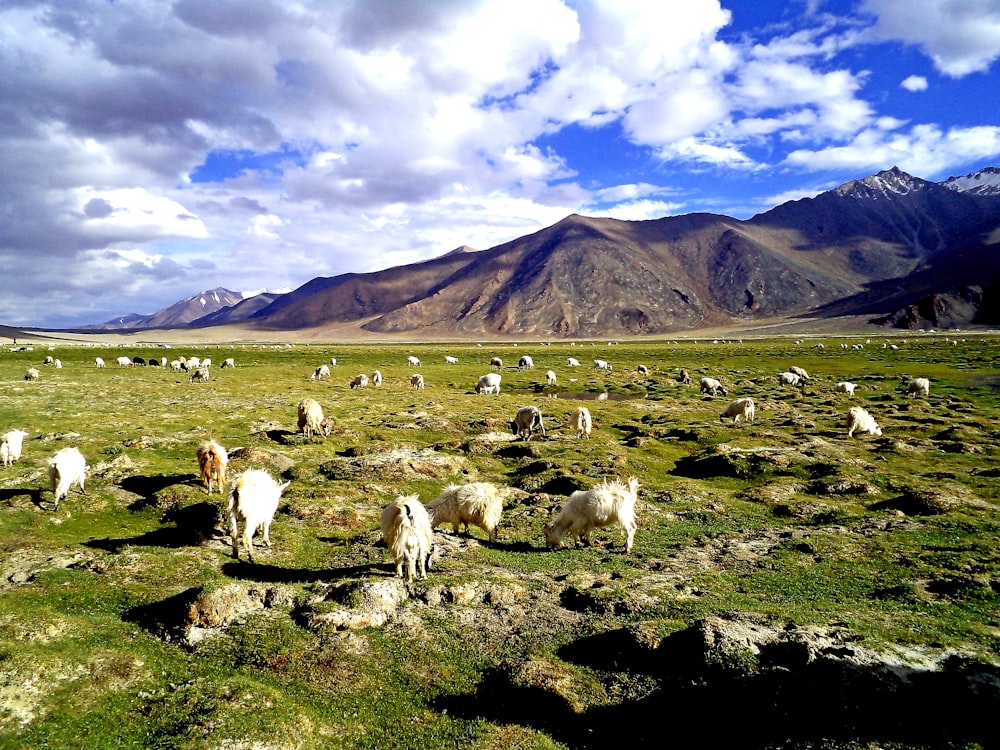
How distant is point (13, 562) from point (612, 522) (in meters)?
17.0

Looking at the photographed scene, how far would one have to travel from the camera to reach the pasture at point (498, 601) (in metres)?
8.77

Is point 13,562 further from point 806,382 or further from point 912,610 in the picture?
point 806,382

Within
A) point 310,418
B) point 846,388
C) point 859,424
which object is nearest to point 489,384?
point 310,418

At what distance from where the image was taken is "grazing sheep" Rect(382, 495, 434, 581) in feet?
45.8

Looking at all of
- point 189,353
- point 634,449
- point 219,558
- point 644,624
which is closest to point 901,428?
point 634,449

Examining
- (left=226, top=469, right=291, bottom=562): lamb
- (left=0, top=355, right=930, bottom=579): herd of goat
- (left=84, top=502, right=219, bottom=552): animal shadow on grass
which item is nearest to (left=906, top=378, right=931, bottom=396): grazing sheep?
(left=0, top=355, right=930, bottom=579): herd of goat

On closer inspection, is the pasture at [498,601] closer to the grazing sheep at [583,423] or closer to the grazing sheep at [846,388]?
the grazing sheep at [583,423]

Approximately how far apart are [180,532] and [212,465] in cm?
405

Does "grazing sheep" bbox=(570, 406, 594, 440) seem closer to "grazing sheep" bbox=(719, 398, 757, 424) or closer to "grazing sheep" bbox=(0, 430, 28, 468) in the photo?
"grazing sheep" bbox=(719, 398, 757, 424)

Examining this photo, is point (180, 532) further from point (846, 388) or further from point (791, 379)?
point (791, 379)

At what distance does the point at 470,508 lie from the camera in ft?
58.2

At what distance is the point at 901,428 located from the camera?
123 ft

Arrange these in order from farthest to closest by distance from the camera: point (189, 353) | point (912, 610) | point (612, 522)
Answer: point (189, 353) < point (612, 522) < point (912, 610)

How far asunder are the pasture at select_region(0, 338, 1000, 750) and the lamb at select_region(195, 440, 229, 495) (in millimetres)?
728
